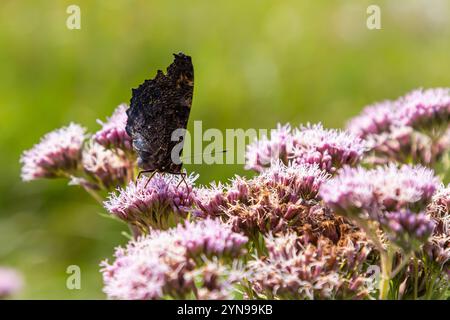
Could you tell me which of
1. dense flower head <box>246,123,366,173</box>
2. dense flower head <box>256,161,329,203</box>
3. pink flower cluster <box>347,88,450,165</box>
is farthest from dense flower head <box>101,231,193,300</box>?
pink flower cluster <box>347,88,450,165</box>

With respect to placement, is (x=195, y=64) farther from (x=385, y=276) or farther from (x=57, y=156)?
(x=385, y=276)

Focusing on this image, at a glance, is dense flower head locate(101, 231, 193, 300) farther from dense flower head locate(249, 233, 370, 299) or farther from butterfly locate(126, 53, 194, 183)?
butterfly locate(126, 53, 194, 183)

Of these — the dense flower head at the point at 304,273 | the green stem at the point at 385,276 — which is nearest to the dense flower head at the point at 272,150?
the dense flower head at the point at 304,273

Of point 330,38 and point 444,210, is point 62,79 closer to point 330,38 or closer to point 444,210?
point 330,38

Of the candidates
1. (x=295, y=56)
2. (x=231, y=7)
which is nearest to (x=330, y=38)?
(x=295, y=56)

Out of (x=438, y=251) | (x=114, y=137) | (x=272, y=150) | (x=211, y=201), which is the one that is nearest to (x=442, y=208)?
(x=438, y=251)
